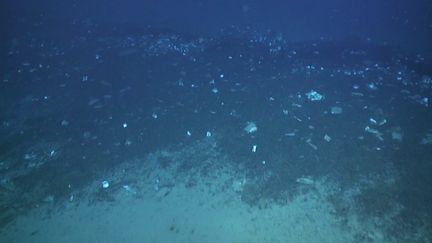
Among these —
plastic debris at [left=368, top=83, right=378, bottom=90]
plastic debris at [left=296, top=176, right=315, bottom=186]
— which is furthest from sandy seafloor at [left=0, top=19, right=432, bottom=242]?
plastic debris at [left=368, top=83, right=378, bottom=90]

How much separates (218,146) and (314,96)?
202 centimetres

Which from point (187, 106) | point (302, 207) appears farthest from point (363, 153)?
point (187, 106)

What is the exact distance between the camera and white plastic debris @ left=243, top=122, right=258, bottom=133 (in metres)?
4.40

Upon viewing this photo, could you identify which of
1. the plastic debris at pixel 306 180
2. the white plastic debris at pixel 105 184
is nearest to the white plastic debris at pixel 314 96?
the plastic debris at pixel 306 180

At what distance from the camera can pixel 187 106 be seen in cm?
502

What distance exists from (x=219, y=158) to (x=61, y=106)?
3.08m

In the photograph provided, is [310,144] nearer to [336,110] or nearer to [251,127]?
[251,127]

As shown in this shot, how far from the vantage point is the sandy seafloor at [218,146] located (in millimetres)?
3145

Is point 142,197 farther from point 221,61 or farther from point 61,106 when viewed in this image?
point 221,61

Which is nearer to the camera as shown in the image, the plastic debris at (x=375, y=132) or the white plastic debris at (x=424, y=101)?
the plastic debris at (x=375, y=132)

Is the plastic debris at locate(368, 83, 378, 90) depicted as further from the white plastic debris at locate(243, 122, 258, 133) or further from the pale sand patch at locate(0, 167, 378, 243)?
the pale sand patch at locate(0, 167, 378, 243)

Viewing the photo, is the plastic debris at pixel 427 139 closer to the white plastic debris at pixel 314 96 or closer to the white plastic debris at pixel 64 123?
the white plastic debris at pixel 314 96

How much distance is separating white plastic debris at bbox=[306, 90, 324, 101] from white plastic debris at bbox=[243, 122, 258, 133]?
1.22m

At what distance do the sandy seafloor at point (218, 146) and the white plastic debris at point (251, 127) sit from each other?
5 cm
